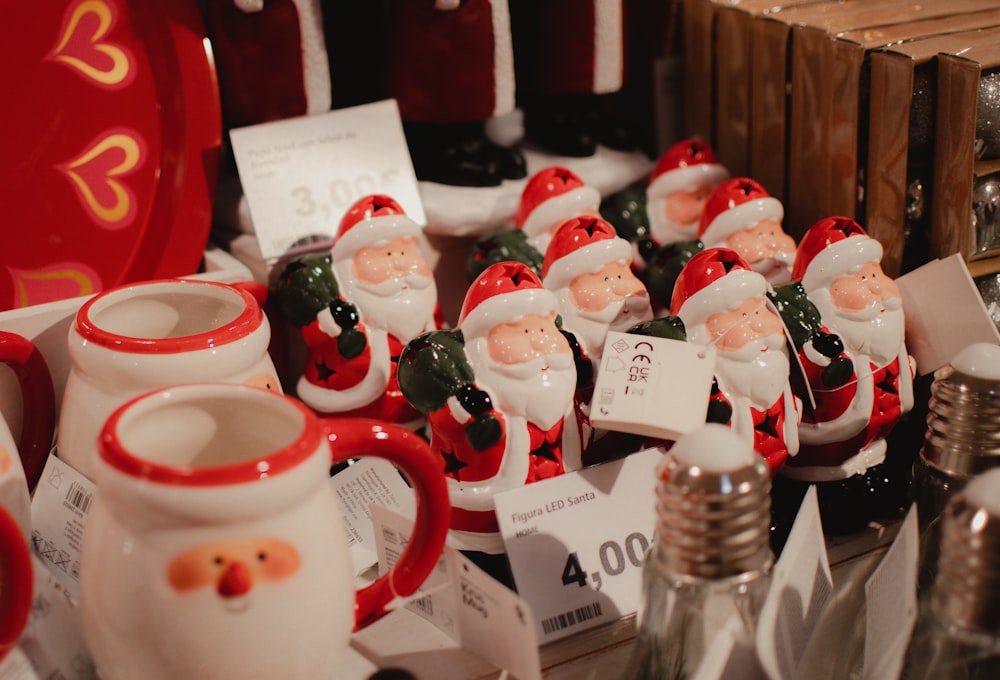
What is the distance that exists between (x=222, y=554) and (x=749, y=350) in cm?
52

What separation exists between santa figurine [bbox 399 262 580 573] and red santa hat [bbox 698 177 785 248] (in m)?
0.32

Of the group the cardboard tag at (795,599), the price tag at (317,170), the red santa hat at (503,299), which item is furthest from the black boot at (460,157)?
the cardboard tag at (795,599)

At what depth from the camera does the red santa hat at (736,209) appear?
1141mm

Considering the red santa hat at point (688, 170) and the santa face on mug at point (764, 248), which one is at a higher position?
the red santa hat at point (688, 170)

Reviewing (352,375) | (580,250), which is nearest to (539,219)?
(580,250)

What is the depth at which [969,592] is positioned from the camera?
25.3 inches

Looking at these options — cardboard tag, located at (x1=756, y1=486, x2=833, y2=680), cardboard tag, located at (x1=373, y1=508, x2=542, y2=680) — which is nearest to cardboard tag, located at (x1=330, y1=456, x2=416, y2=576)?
cardboard tag, located at (x1=373, y1=508, x2=542, y2=680)

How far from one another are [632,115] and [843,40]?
0.52m

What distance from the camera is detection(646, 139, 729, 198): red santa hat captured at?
1.26 metres

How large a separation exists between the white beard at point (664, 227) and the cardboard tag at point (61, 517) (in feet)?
2.40

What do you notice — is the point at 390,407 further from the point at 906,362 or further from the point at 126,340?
the point at 906,362

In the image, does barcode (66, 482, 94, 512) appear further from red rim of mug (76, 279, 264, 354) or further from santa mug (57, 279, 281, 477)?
red rim of mug (76, 279, 264, 354)

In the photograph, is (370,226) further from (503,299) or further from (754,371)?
(754,371)

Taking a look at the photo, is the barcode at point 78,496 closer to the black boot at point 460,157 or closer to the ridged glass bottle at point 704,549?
the ridged glass bottle at point 704,549
